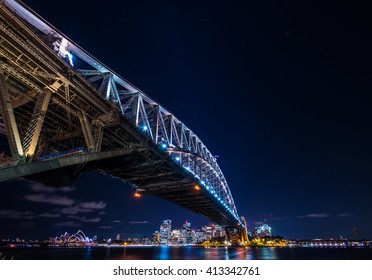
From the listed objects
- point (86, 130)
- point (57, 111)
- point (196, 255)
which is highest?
point (57, 111)

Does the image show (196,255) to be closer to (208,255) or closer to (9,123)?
(208,255)

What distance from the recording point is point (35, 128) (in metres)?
14.6

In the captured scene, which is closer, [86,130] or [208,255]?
[86,130]

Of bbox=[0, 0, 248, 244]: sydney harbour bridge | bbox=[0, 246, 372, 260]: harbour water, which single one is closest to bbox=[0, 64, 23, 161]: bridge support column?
bbox=[0, 0, 248, 244]: sydney harbour bridge

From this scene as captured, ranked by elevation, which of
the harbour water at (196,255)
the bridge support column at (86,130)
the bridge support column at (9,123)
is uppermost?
the bridge support column at (86,130)

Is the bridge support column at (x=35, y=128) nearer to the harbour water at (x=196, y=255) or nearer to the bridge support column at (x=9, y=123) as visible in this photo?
the bridge support column at (x=9, y=123)

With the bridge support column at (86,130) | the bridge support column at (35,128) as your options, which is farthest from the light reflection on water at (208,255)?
the bridge support column at (35,128)

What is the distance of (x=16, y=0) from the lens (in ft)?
46.4

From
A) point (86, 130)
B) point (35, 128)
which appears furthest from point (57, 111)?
point (35, 128)

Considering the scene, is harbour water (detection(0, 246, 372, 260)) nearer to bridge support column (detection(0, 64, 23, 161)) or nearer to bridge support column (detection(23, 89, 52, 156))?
bridge support column (detection(23, 89, 52, 156))

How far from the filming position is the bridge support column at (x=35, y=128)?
46.3 ft

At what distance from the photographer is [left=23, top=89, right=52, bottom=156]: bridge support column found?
14102 millimetres

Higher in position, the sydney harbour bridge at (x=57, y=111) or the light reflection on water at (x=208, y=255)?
the sydney harbour bridge at (x=57, y=111)
